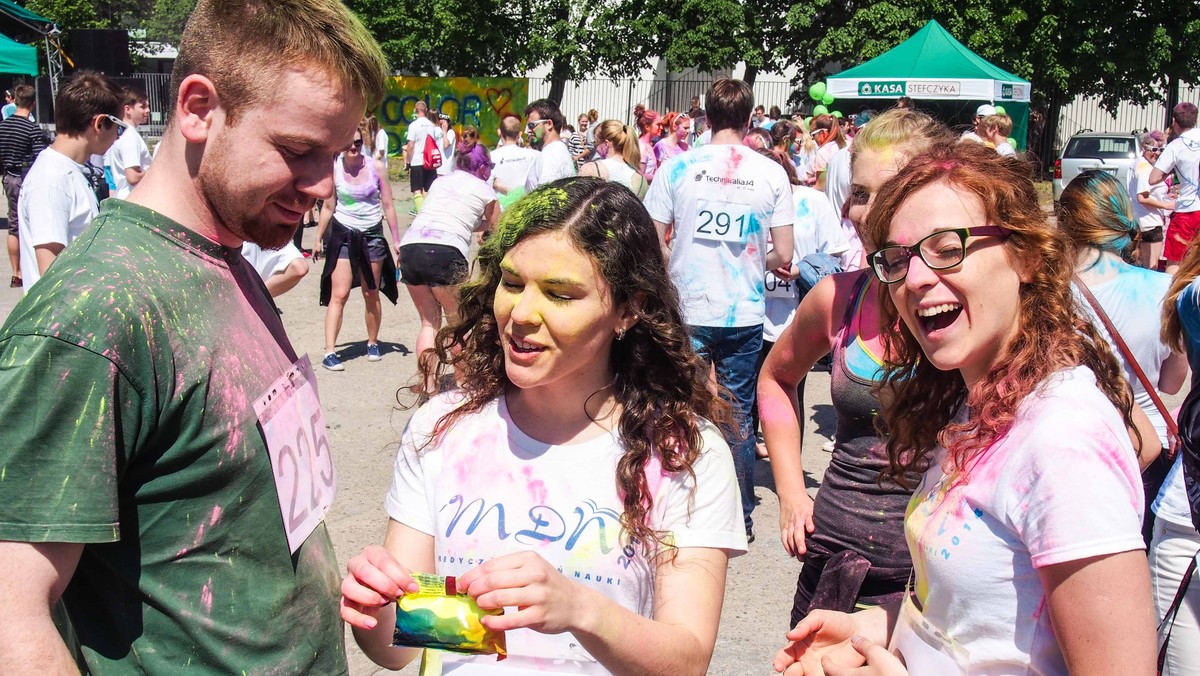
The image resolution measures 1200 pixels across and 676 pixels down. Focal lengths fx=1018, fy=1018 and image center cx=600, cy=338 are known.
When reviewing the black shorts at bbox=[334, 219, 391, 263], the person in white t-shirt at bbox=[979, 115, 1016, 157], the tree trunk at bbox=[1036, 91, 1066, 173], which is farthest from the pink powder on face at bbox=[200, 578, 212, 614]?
the tree trunk at bbox=[1036, 91, 1066, 173]

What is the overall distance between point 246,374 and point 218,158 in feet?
1.19

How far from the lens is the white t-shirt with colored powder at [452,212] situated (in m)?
6.95

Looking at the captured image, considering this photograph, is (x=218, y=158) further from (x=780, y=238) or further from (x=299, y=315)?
(x=299, y=315)

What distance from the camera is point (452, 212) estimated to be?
23.1ft

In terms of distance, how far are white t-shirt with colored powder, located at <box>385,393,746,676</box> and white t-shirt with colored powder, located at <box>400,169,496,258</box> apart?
5.05 meters

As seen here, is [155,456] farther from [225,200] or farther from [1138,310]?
[1138,310]

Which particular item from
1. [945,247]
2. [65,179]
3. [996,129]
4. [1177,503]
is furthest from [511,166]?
[945,247]

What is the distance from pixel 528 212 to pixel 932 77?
17721mm

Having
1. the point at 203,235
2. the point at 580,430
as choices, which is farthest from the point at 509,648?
the point at 203,235

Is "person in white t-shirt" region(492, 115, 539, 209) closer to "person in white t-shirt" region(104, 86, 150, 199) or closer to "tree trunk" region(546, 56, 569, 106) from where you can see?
"person in white t-shirt" region(104, 86, 150, 199)

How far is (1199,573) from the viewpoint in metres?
2.27

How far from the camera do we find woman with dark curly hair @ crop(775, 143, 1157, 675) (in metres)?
1.49

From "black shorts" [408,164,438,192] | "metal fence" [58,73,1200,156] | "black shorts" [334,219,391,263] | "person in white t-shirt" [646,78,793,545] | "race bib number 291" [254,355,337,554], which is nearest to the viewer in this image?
"race bib number 291" [254,355,337,554]

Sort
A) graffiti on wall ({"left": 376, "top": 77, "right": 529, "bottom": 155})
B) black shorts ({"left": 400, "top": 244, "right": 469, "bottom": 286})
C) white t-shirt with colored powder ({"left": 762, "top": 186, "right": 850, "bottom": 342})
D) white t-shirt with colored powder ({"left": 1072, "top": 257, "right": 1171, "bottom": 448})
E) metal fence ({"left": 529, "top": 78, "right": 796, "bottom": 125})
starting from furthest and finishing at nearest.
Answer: metal fence ({"left": 529, "top": 78, "right": 796, "bottom": 125})
graffiti on wall ({"left": 376, "top": 77, "right": 529, "bottom": 155})
black shorts ({"left": 400, "top": 244, "right": 469, "bottom": 286})
white t-shirt with colored powder ({"left": 762, "top": 186, "right": 850, "bottom": 342})
white t-shirt with colored powder ({"left": 1072, "top": 257, "right": 1171, "bottom": 448})
